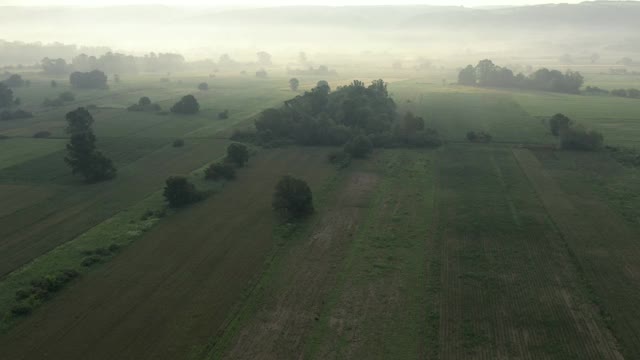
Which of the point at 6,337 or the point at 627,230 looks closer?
the point at 6,337

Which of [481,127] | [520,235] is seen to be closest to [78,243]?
[520,235]

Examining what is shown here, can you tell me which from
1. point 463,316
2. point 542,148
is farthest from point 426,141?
point 463,316

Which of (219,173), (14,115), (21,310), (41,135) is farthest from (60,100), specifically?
(21,310)

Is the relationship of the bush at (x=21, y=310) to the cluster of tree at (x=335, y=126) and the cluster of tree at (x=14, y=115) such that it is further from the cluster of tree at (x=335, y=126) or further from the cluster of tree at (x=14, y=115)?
the cluster of tree at (x=14, y=115)

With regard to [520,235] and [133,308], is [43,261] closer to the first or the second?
[133,308]

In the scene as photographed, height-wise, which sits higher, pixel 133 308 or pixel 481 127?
pixel 481 127

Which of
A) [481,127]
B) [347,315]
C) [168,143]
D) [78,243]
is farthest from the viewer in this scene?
[481,127]

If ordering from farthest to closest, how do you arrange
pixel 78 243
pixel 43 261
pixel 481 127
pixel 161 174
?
pixel 481 127, pixel 161 174, pixel 78 243, pixel 43 261
